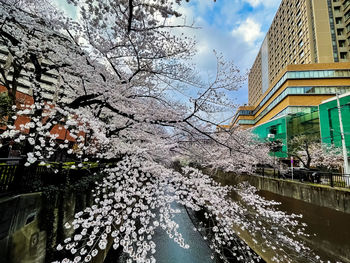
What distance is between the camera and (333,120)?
20.5 meters

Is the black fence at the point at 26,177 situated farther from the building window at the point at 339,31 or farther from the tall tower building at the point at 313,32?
the building window at the point at 339,31

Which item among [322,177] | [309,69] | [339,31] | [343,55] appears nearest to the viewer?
[322,177]

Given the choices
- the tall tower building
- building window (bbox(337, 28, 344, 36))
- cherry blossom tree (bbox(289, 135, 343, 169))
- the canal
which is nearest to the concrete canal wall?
the canal

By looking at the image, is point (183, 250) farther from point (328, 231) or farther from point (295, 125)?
point (295, 125)

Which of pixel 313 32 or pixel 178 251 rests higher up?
pixel 313 32

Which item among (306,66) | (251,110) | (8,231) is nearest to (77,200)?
(8,231)

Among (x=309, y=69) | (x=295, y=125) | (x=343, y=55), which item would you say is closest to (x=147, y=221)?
(x=295, y=125)

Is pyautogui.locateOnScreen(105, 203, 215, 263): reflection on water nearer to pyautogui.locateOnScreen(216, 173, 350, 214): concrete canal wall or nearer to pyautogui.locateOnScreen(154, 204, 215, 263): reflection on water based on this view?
pyautogui.locateOnScreen(154, 204, 215, 263): reflection on water

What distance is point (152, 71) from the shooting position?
5.21 m

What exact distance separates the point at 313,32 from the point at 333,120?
86.1 feet

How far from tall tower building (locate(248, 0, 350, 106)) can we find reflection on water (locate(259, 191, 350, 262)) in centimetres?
3924

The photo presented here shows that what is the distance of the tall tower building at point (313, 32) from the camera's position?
107 feet

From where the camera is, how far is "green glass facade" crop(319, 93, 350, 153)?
18.8 metres

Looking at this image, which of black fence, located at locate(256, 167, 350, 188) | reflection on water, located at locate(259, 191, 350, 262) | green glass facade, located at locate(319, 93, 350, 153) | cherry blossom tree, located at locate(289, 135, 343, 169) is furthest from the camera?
green glass facade, located at locate(319, 93, 350, 153)
